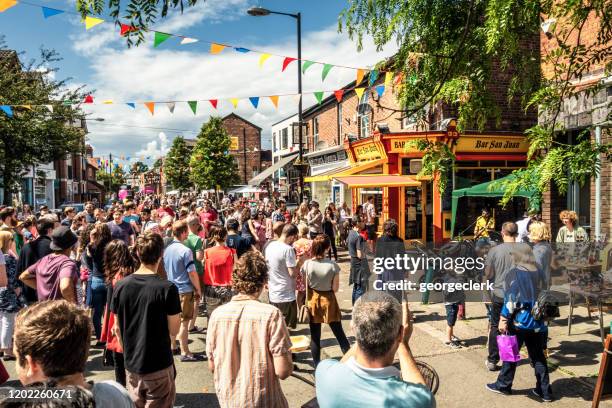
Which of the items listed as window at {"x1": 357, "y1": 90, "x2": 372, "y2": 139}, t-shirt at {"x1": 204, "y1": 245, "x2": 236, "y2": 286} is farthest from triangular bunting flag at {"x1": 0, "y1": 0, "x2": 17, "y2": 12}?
window at {"x1": 357, "y1": 90, "x2": 372, "y2": 139}

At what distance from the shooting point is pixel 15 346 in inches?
67.9

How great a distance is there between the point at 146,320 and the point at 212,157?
1546 inches

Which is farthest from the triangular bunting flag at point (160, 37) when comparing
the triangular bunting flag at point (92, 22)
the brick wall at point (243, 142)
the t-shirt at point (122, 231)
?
the brick wall at point (243, 142)

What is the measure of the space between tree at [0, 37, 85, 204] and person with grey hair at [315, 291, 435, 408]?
17053 mm

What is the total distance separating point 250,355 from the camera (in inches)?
113

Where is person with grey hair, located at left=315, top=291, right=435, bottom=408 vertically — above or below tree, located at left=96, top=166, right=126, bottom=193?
below

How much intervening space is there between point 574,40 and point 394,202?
8.63 m

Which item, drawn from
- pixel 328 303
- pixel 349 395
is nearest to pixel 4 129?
pixel 328 303

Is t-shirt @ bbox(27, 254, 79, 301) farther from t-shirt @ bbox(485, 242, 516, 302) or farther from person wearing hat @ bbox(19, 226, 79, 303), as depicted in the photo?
t-shirt @ bbox(485, 242, 516, 302)

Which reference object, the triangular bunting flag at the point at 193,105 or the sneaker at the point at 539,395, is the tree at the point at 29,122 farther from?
the sneaker at the point at 539,395

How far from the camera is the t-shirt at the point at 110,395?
1.66 meters

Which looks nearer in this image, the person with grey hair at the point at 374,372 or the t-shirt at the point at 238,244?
the person with grey hair at the point at 374,372

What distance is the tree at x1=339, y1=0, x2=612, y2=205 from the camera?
12.7 feet

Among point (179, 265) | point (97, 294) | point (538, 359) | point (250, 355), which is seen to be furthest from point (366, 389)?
point (97, 294)
